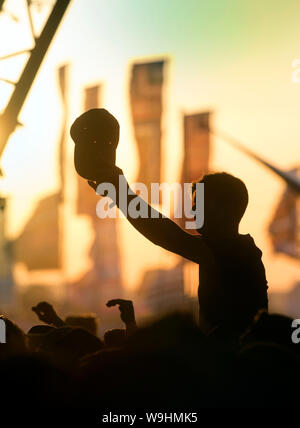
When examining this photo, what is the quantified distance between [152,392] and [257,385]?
20 cm

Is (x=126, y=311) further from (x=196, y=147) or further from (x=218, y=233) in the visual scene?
(x=196, y=147)

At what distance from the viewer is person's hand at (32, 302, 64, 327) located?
1814 millimetres

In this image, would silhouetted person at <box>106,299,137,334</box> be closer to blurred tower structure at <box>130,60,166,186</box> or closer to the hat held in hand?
the hat held in hand

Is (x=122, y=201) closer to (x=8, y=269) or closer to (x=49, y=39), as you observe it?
(x=49, y=39)

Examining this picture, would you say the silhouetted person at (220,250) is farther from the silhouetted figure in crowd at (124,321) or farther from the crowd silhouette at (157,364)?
the silhouetted figure in crowd at (124,321)

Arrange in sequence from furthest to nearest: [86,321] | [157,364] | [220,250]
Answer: [86,321]
[220,250]
[157,364]

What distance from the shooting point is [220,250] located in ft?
5.65

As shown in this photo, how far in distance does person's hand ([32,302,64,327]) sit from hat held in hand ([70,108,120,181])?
1.75ft

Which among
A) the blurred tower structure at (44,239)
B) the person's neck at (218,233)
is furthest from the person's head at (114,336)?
the blurred tower structure at (44,239)

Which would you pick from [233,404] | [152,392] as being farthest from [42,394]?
[233,404]

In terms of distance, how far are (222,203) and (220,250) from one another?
146 mm

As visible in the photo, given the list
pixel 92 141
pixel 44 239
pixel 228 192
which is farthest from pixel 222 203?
pixel 44 239

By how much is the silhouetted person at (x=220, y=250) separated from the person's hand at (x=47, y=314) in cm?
43

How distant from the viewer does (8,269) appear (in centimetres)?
7219
